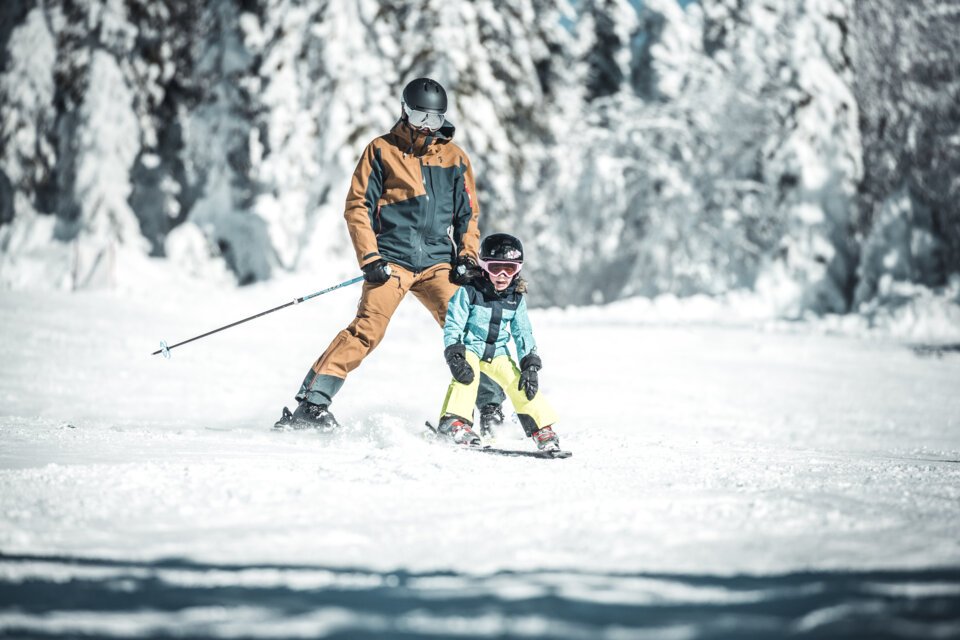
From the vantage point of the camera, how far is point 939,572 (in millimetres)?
2059

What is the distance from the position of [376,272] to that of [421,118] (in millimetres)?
823

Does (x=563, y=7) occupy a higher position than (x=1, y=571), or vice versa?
(x=563, y=7)

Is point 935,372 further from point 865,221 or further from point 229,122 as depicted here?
point 229,122

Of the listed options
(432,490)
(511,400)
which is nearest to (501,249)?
(511,400)

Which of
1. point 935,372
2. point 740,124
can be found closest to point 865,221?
point 740,124

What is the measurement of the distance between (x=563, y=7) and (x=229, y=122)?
37.4 ft

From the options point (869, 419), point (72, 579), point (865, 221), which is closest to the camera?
point (72, 579)

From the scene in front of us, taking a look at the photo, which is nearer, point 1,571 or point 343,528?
point 1,571

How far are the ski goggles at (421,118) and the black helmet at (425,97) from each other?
0.05 ft

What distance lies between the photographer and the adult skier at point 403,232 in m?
4.70

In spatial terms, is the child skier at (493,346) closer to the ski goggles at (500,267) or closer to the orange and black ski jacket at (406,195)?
the ski goggles at (500,267)

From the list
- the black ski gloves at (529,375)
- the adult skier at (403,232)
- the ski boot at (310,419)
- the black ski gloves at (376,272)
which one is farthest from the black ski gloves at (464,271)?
the ski boot at (310,419)

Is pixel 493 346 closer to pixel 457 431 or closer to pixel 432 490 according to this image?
pixel 457 431

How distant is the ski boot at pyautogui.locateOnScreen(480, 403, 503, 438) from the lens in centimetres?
491
